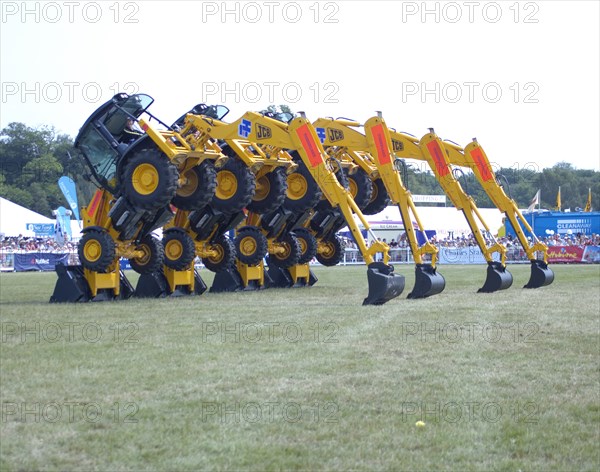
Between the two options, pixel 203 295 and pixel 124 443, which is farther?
pixel 203 295

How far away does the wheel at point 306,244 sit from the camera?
2612cm

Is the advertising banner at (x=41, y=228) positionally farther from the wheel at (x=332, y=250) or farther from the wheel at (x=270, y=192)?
the wheel at (x=270, y=192)

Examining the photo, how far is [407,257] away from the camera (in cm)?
5238

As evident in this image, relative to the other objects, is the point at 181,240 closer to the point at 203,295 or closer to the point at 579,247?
the point at 203,295

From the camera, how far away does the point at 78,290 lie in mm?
20047

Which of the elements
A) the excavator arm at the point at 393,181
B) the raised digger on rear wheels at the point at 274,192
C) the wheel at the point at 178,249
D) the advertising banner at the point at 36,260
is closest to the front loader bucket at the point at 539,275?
the excavator arm at the point at 393,181

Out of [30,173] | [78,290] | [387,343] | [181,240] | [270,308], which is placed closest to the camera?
[387,343]

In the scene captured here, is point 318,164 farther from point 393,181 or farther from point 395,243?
point 395,243

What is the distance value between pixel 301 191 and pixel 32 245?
104ft

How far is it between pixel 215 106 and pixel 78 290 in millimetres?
5961

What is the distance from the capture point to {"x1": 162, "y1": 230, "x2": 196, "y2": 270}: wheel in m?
21.6

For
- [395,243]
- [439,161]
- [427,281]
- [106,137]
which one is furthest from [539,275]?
[395,243]

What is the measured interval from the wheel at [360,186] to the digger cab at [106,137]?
726 cm

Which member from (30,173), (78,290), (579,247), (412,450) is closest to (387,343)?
(412,450)
